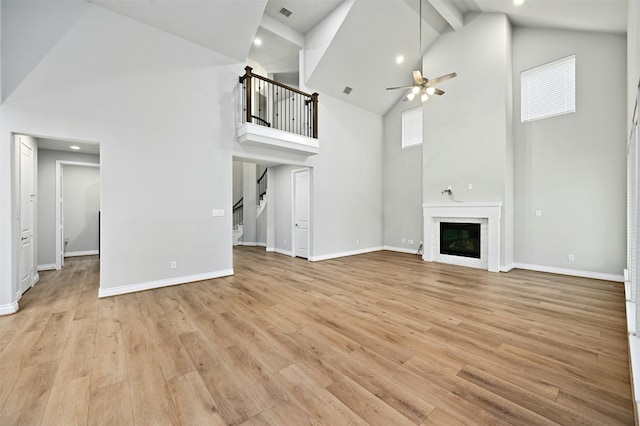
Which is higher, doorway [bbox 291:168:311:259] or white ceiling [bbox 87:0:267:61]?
white ceiling [bbox 87:0:267:61]

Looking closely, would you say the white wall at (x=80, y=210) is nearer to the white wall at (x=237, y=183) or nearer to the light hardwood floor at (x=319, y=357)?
the light hardwood floor at (x=319, y=357)

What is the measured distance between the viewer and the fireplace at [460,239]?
5742 mm

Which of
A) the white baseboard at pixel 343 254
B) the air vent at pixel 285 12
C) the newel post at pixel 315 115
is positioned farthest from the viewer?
the white baseboard at pixel 343 254

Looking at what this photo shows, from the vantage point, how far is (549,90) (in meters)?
5.16

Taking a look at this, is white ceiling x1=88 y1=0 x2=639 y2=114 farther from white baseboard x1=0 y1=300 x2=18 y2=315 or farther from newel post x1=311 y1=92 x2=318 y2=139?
white baseboard x1=0 y1=300 x2=18 y2=315

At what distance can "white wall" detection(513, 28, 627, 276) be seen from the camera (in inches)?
177

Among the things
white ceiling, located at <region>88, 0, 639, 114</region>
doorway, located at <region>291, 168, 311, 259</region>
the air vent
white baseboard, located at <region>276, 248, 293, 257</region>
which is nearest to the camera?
white ceiling, located at <region>88, 0, 639, 114</region>

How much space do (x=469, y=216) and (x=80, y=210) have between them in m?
9.57

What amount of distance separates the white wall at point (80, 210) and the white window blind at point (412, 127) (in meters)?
8.65

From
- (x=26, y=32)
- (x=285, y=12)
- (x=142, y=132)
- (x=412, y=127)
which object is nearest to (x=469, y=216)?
(x=412, y=127)

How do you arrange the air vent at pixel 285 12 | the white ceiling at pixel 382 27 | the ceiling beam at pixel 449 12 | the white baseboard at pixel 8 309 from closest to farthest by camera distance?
the white baseboard at pixel 8 309, the white ceiling at pixel 382 27, the ceiling beam at pixel 449 12, the air vent at pixel 285 12

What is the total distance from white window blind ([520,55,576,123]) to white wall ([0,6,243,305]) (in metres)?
5.94

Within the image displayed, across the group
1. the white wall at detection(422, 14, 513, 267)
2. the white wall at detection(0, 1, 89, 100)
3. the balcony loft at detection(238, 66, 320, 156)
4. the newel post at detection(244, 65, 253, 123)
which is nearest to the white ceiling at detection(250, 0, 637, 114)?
the white wall at detection(422, 14, 513, 267)

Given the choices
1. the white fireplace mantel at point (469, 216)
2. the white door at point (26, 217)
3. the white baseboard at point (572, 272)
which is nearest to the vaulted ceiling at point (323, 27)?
the white door at point (26, 217)
